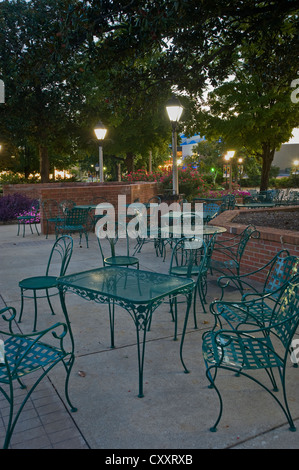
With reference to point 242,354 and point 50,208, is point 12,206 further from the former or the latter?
point 242,354

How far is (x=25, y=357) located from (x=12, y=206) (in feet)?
44.6

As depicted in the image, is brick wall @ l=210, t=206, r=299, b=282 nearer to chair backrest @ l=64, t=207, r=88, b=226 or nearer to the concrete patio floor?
the concrete patio floor

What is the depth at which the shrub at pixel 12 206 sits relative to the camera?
49.1 ft

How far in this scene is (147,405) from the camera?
297cm

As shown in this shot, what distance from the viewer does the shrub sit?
49.1 ft

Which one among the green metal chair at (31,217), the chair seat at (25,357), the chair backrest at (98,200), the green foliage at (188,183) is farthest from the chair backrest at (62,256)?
the green foliage at (188,183)

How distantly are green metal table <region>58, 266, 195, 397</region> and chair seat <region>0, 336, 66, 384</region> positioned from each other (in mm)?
534

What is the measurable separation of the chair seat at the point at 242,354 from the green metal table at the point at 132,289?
498 millimetres

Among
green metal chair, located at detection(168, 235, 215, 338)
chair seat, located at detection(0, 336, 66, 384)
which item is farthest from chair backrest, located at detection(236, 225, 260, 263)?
chair seat, located at detection(0, 336, 66, 384)

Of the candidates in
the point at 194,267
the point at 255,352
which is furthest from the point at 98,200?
the point at 255,352

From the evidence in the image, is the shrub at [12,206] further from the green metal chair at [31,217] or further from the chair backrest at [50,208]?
the chair backrest at [50,208]
